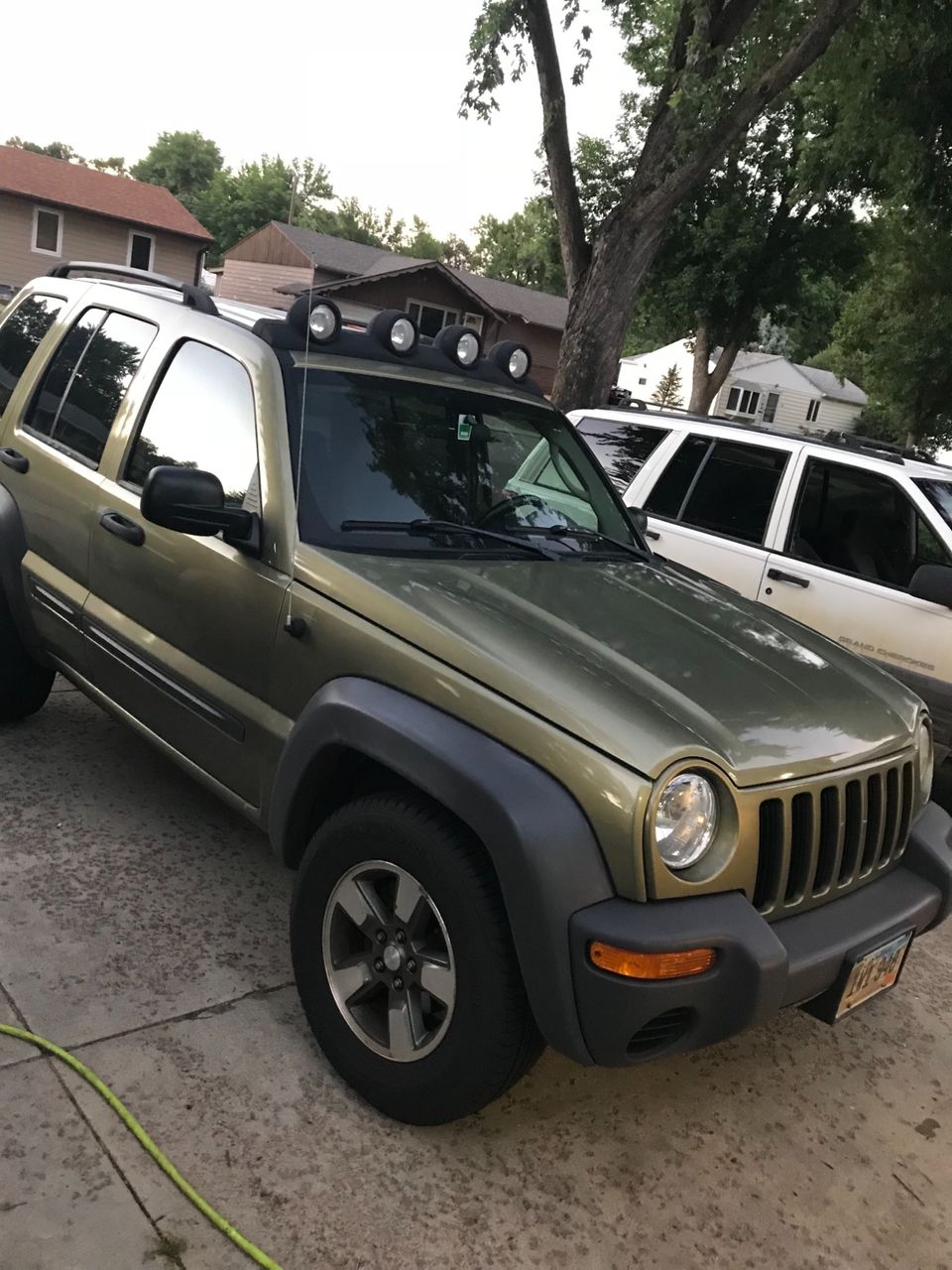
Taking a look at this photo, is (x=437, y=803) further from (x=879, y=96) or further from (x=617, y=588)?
(x=879, y=96)

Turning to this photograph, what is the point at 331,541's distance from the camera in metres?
3.04

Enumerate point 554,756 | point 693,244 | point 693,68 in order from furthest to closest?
point 693,244 → point 693,68 → point 554,756

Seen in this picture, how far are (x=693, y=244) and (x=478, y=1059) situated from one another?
1054 inches

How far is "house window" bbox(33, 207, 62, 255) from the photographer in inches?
1444

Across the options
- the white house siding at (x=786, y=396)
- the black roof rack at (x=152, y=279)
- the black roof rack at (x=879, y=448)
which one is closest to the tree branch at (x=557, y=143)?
the black roof rack at (x=879, y=448)

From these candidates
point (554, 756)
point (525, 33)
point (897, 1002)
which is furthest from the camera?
point (525, 33)

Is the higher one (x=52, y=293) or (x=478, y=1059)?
(x=52, y=293)

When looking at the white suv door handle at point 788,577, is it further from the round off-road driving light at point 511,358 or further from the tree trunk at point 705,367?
the tree trunk at point 705,367

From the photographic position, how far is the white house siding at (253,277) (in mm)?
22359

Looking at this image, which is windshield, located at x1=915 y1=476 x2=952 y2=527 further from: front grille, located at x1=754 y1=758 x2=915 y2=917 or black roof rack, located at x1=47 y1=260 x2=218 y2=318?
black roof rack, located at x1=47 y1=260 x2=218 y2=318

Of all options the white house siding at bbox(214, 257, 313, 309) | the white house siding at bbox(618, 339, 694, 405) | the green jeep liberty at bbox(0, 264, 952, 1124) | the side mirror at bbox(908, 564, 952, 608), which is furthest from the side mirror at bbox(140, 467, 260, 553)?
the white house siding at bbox(618, 339, 694, 405)

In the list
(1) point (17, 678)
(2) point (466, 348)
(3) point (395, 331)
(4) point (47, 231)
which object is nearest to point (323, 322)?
(3) point (395, 331)

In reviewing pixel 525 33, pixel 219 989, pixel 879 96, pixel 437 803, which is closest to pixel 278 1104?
pixel 219 989

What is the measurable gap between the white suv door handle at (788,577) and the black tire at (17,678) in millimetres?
3740
